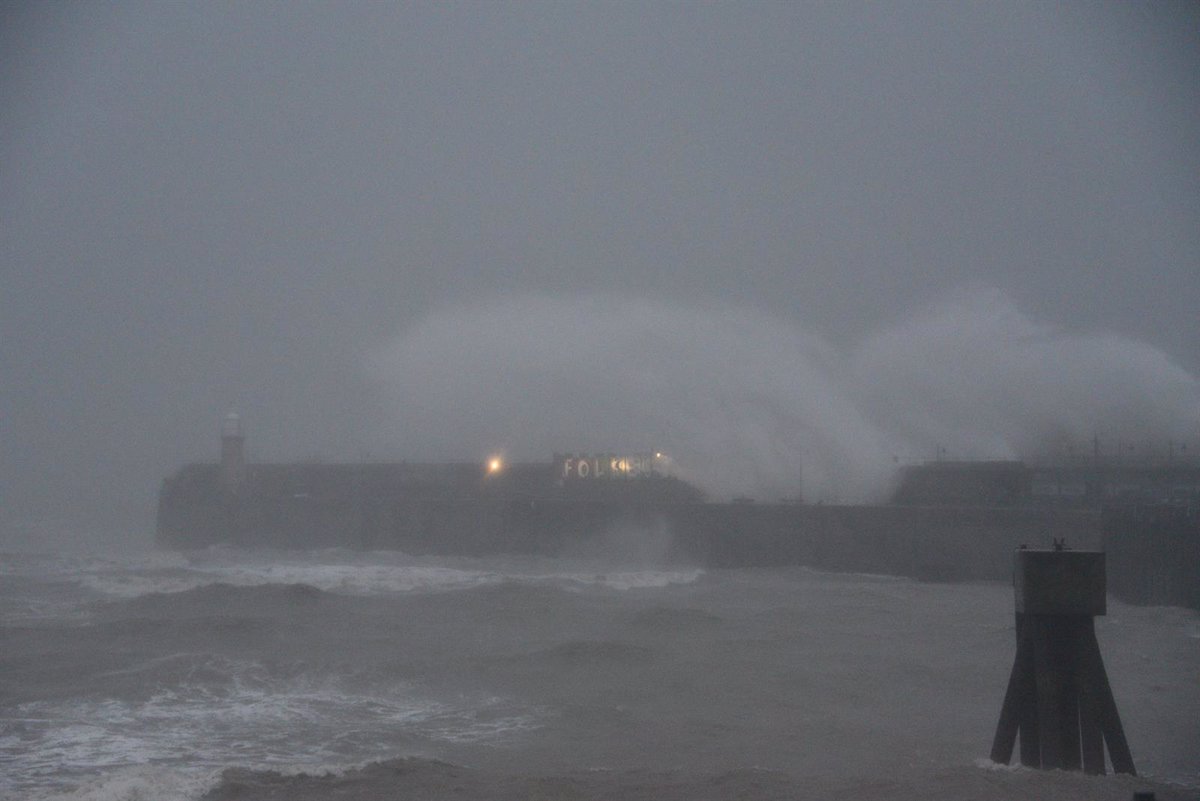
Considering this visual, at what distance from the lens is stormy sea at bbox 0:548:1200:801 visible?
7.43 meters

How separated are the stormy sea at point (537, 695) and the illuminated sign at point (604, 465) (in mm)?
16780

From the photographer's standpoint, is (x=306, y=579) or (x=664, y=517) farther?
(x=664, y=517)

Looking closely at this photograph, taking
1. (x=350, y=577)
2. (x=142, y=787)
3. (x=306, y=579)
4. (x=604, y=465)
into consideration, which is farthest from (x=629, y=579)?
(x=142, y=787)

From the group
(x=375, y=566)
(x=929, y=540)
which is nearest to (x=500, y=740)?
(x=929, y=540)

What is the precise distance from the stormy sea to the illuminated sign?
1678 centimetres

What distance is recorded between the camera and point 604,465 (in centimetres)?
3791

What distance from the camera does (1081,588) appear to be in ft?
23.5

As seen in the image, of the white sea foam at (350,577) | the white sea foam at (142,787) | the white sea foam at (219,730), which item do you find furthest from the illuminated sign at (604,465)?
the white sea foam at (142,787)

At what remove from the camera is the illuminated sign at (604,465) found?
37.3 meters

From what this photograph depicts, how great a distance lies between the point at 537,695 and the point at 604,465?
88.4 ft

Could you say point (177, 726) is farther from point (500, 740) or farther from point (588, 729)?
point (588, 729)

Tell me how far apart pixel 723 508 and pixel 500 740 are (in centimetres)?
2109

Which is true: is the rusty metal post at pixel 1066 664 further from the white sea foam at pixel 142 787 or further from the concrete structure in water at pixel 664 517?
the concrete structure in water at pixel 664 517

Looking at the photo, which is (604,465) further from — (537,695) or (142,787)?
(142,787)
